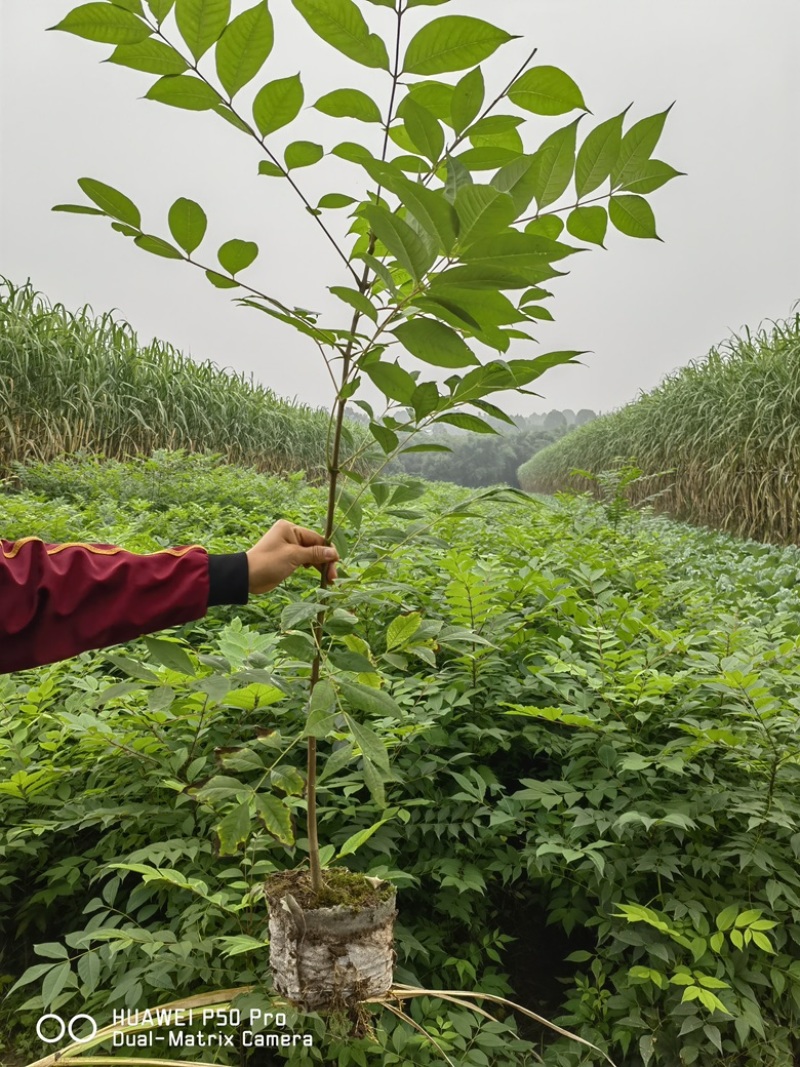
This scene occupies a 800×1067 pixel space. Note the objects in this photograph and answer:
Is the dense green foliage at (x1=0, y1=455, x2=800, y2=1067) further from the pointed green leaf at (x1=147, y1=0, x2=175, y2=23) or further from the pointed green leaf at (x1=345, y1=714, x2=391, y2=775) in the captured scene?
the pointed green leaf at (x1=147, y1=0, x2=175, y2=23)

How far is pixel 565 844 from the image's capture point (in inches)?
62.7

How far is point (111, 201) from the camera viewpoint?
0.90 metres

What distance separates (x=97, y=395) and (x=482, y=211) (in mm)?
7944

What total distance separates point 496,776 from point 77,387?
275 inches

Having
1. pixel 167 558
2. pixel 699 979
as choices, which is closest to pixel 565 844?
pixel 699 979

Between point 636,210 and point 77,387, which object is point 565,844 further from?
point 77,387

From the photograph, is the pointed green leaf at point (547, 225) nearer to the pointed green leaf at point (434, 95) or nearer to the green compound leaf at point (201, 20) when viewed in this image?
the pointed green leaf at point (434, 95)

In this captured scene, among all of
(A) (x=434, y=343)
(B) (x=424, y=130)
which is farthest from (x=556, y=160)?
(A) (x=434, y=343)

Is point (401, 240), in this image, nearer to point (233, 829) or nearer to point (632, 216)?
point (632, 216)

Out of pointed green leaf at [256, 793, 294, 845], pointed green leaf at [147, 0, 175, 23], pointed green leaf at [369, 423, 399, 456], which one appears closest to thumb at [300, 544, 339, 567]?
pointed green leaf at [369, 423, 399, 456]

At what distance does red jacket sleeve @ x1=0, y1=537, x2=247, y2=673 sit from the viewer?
3.31 feet

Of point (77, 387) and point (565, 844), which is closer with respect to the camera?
point (565, 844)

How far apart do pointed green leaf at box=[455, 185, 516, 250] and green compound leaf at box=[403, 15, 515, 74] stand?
231 mm

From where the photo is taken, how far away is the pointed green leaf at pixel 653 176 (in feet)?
2.87
